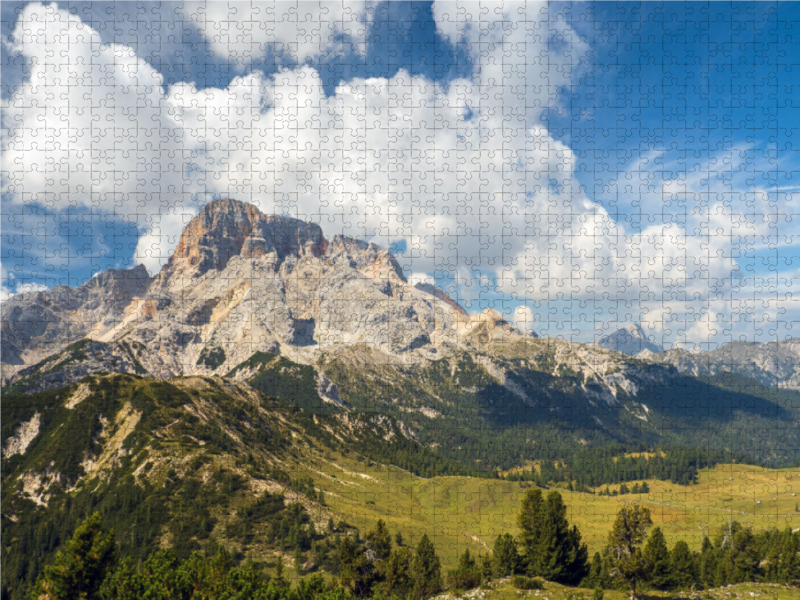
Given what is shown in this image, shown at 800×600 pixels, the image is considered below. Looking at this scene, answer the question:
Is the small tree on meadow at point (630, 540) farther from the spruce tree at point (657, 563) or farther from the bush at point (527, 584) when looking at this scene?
the bush at point (527, 584)

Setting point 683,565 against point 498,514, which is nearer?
point 683,565

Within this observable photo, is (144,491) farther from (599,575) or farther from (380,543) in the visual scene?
(599,575)

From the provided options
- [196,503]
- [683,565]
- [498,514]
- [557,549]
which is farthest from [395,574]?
[498,514]

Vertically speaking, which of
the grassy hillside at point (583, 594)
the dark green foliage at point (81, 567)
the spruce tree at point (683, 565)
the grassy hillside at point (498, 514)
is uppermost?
the dark green foliage at point (81, 567)

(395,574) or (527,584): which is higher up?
(527,584)

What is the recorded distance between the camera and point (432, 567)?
81.6 metres

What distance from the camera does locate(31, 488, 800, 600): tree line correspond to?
4241 cm

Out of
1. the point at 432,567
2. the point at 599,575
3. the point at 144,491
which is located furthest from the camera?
the point at 144,491

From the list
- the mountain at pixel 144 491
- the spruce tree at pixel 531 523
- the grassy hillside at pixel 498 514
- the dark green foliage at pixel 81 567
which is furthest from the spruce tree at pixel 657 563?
the mountain at pixel 144 491

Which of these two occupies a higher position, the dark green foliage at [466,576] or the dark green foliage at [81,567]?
the dark green foliage at [81,567]

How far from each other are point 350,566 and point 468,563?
33.8 m

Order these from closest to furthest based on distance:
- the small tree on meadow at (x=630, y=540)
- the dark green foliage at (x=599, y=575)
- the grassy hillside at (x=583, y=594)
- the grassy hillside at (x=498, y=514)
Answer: the grassy hillside at (x=583, y=594) → the small tree on meadow at (x=630, y=540) → the dark green foliage at (x=599, y=575) → the grassy hillside at (x=498, y=514)

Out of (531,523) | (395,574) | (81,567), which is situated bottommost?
(395,574)

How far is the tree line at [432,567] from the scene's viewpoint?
42.4m
